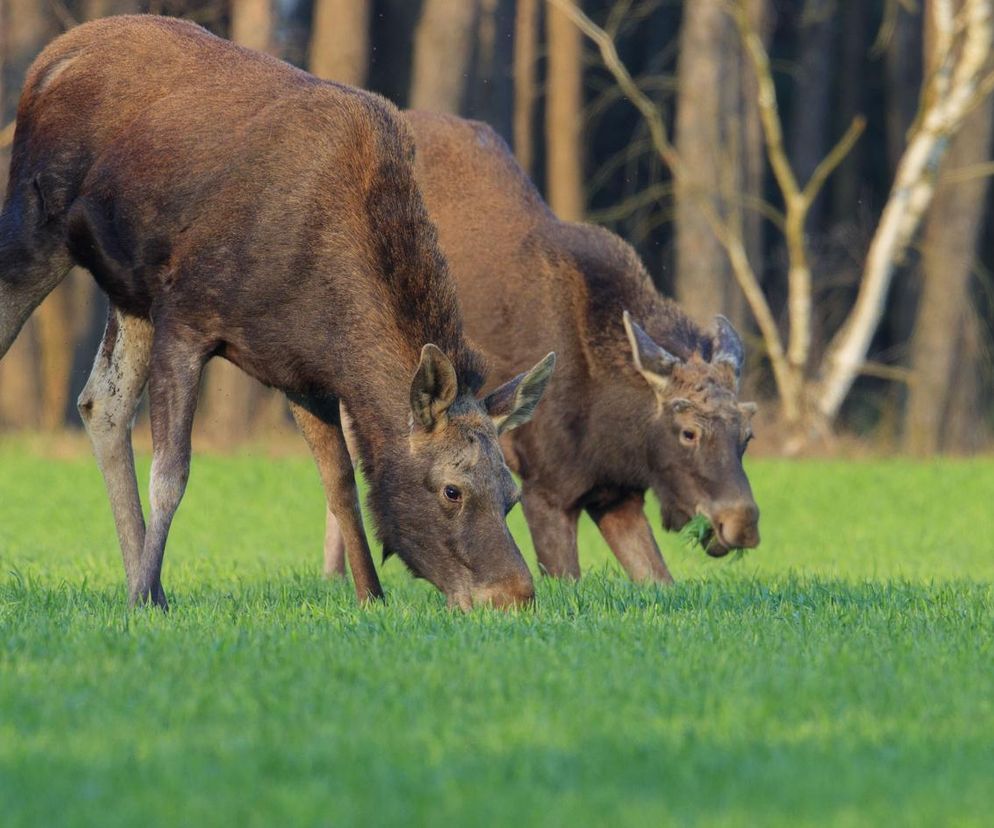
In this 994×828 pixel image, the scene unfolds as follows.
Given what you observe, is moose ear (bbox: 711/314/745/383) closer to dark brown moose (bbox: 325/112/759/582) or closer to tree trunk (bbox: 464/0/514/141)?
dark brown moose (bbox: 325/112/759/582)

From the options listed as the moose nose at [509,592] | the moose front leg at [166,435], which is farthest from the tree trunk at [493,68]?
the moose nose at [509,592]

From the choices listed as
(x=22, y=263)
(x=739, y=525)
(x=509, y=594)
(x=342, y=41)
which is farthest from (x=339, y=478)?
(x=342, y=41)

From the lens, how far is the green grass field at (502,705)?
5.11 metres

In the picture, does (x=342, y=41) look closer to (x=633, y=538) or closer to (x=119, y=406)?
(x=633, y=538)

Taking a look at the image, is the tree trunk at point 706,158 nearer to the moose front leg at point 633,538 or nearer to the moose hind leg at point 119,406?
the moose front leg at point 633,538

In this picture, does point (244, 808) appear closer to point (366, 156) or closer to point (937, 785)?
point (937, 785)

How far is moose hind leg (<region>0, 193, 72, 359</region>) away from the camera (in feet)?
33.9

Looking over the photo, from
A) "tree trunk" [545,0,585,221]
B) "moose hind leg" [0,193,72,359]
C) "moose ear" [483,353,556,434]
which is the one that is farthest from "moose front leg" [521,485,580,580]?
"tree trunk" [545,0,585,221]

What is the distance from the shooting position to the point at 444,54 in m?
24.7

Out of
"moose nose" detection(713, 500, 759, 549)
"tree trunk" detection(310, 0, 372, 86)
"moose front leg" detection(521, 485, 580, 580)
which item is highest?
"moose nose" detection(713, 500, 759, 549)

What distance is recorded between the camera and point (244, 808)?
4977 mm

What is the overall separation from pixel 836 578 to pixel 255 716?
6551mm

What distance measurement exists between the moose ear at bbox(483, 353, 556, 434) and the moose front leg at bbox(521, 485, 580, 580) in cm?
301

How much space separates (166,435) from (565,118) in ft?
72.3
